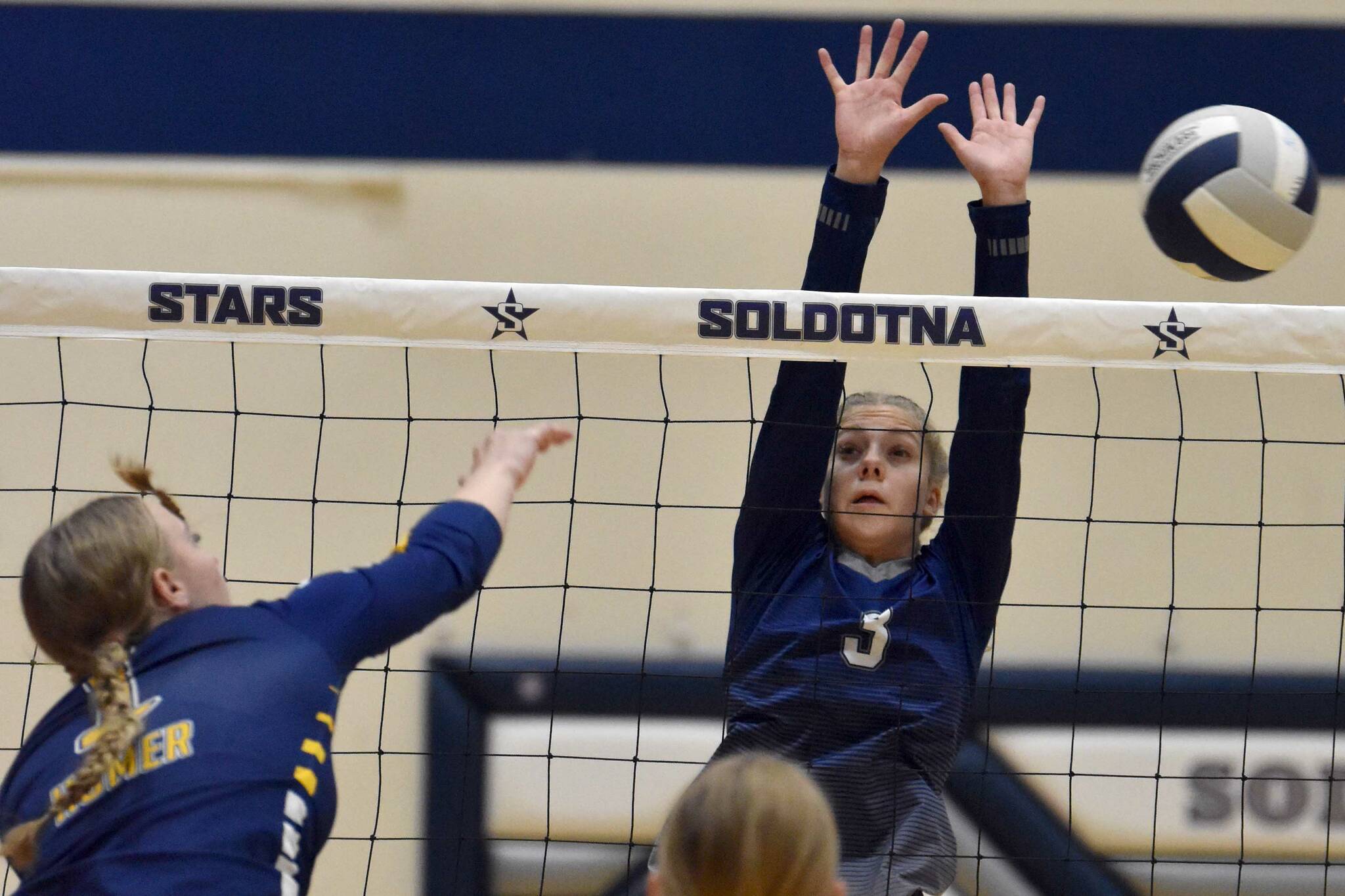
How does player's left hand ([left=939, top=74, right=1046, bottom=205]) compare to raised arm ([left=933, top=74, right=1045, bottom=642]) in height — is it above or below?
above

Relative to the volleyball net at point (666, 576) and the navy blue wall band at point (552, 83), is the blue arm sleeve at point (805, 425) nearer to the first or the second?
the volleyball net at point (666, 576)

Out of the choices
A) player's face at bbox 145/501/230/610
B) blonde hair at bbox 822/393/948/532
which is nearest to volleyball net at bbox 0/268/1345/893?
blonde hair at bbox 822/393/948/532

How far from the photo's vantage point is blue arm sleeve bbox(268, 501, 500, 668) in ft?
5.22

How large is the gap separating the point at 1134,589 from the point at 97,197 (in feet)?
10.8

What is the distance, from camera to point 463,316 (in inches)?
90.4

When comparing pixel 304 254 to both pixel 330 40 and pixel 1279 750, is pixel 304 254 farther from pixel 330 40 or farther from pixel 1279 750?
pixel 1279 750

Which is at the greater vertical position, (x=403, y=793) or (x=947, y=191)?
(x=947, y=191)

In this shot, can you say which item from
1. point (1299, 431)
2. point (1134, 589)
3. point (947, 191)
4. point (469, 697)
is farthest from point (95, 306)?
point (1299, 431)

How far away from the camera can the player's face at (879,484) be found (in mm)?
2256

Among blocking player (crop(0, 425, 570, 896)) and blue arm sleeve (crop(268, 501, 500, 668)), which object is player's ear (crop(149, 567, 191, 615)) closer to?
blocking player (crop(0, 425, 570, 896))

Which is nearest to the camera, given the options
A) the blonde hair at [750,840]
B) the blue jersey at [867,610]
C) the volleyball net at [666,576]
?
the blonde hair at [750,840]

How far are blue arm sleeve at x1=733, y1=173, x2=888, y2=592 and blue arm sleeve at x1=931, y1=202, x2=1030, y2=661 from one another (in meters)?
0.21

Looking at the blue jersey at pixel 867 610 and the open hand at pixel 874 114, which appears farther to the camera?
the open hand at pixel 874 114

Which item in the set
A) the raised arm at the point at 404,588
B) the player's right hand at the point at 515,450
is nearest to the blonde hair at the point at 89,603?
the raised arm at the point at 404,588
